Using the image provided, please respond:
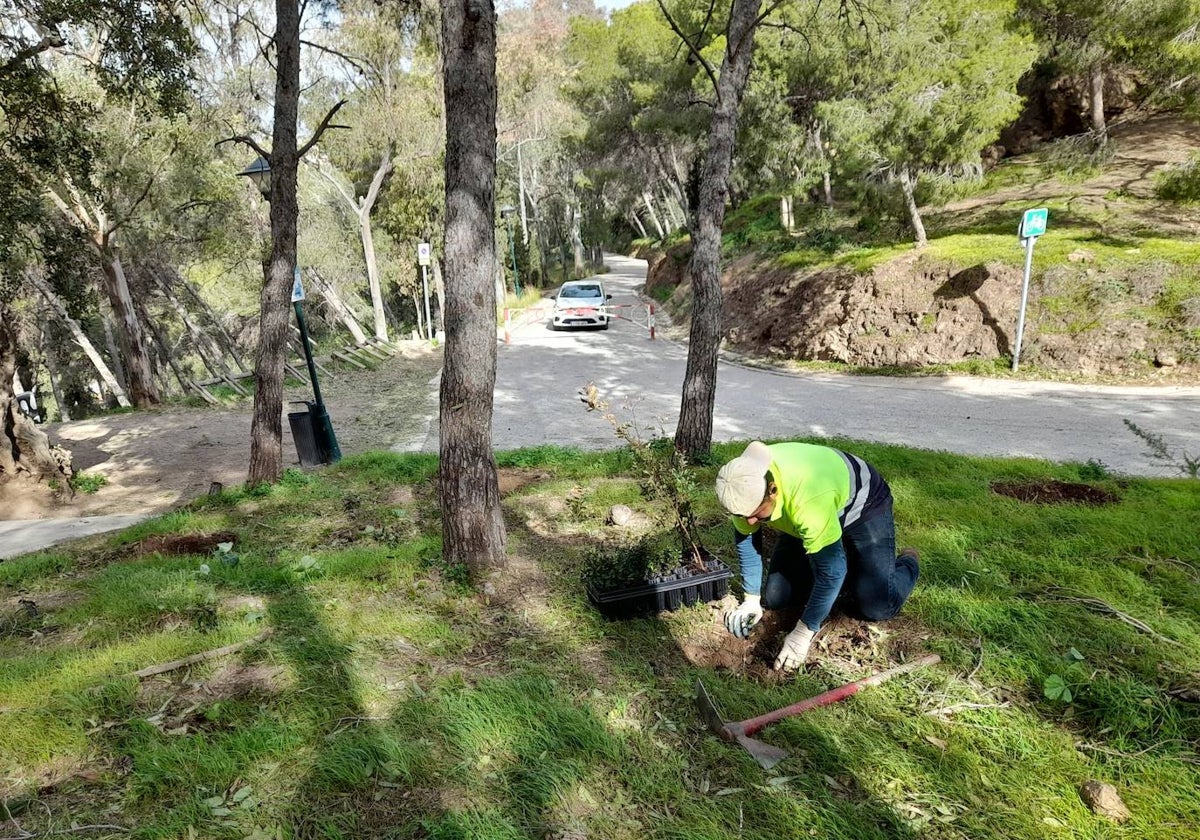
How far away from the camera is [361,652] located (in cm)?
336

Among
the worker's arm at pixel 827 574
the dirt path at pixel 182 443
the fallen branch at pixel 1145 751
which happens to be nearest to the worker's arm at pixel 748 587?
the worker's arm at pixel 827 574

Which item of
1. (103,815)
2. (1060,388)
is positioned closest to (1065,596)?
(103,815)

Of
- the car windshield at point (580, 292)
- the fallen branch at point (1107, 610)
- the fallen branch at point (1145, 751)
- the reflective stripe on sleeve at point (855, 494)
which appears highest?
the car windshield at point (580, 292)

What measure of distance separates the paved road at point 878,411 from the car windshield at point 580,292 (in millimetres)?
7677

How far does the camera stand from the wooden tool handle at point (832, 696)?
2783 millimetres

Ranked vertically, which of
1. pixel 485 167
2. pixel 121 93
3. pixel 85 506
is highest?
pixel 121 93

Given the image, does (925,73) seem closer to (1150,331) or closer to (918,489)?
(1150,331)

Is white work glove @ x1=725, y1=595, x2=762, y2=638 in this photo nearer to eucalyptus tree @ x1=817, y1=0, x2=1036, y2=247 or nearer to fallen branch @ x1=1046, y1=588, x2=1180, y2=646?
fallen branch @ x1=1046, y1=588, x2=1180, y2=646

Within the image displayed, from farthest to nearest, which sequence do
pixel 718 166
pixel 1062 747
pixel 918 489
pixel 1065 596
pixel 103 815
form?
pixel 718 166, pixel 918 489, pixel 1065 596, pixel 1062 747, pixel 103 815

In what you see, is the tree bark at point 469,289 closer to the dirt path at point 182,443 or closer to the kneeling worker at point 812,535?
the kneeling worker at point 812,535

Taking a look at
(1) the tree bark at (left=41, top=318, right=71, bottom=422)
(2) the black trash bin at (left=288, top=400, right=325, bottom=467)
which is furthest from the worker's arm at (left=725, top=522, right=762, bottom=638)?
(1) the tree bark at (left=41, top=318, right=71, bottom=422)

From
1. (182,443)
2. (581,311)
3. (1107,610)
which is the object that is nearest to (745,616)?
(1107,610)

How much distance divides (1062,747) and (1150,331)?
1067cm

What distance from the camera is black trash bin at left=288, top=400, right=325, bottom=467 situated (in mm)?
8523
